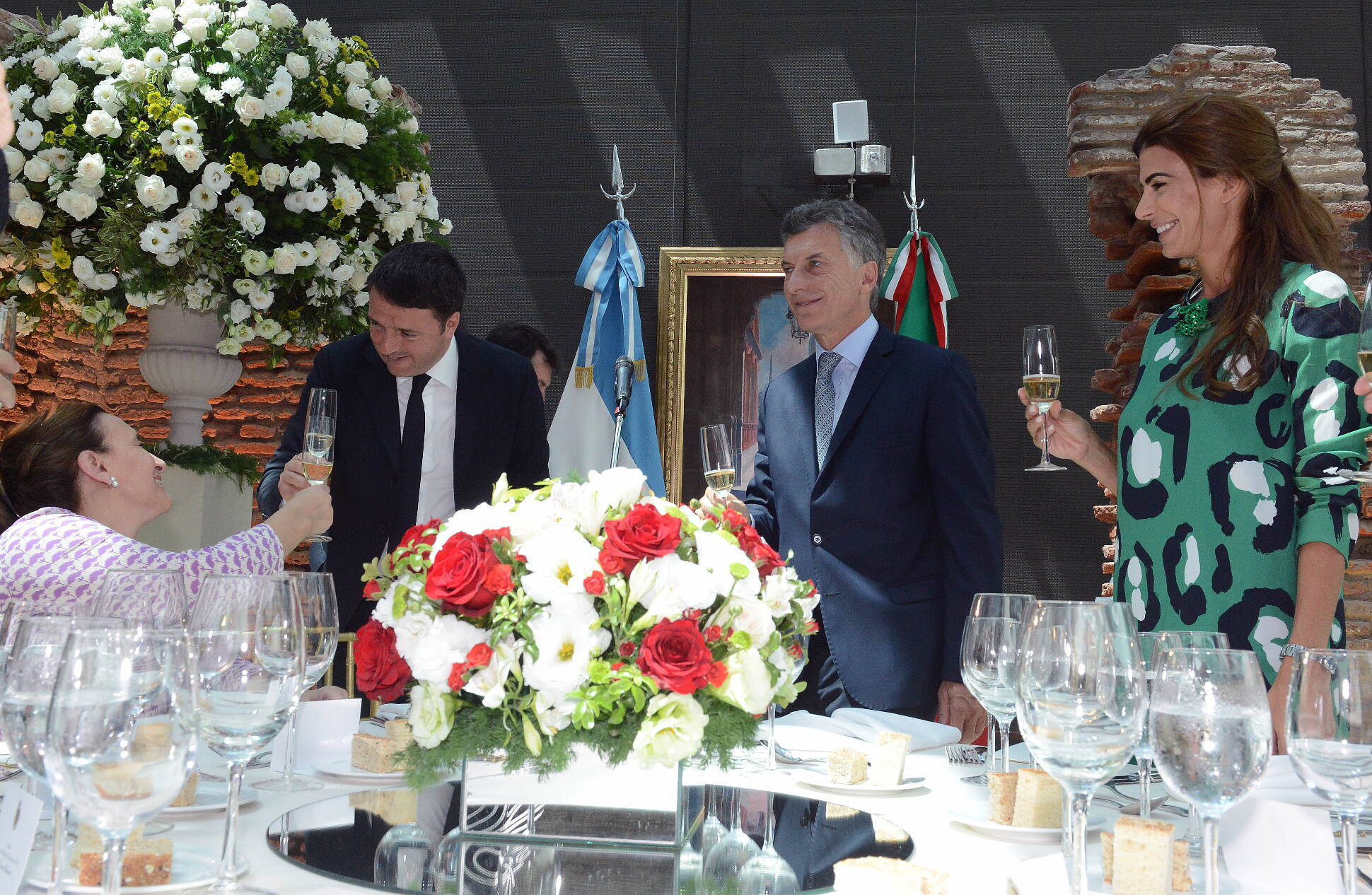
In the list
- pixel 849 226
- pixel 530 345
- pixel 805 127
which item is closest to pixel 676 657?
pixel 849 226

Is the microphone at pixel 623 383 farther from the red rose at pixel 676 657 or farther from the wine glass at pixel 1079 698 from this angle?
the wine glass at pixel 1079 698

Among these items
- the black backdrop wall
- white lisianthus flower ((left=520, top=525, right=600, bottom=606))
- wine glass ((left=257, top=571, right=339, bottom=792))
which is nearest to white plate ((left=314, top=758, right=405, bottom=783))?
wine glass ((left=257, top=571, right=339, bottom=792))

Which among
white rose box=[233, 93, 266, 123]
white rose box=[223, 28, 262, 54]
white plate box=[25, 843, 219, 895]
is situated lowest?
white plate box=[25, 843, 219, 895]

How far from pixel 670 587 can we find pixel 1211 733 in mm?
480

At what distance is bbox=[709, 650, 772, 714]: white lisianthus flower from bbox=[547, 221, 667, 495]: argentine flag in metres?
4.01

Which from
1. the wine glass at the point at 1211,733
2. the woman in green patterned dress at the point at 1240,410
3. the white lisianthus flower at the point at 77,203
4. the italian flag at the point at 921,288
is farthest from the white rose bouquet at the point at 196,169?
the italian flag at the point at 921,288

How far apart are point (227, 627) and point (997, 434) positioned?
15.6ft

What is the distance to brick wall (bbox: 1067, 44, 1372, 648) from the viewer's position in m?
3.81

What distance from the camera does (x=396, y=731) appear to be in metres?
1.44

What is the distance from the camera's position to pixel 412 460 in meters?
2.84

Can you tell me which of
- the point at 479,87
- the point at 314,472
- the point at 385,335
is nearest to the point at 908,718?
the point at 314,472

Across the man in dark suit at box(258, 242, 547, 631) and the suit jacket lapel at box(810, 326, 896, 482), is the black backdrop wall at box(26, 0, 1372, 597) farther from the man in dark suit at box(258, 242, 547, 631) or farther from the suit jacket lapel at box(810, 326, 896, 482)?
the suit jacket lapel at box(810, 326, 896, 482)

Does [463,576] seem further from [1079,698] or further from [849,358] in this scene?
[849,358]

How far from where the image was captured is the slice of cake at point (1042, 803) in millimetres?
1237
